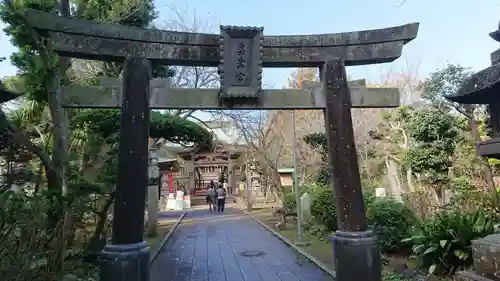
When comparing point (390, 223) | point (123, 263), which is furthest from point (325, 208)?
point (123, 263)

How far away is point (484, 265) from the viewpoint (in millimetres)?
5254

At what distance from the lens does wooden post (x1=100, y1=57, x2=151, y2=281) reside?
17.0ft

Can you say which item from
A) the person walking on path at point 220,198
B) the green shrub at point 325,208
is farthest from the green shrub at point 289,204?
the person walking on path at point 220,198

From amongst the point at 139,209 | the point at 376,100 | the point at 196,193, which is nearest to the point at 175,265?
the point at 139,209

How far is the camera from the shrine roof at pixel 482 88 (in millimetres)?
5387

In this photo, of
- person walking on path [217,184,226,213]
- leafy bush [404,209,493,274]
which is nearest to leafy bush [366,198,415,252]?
leafy bush [404,209,493,274]

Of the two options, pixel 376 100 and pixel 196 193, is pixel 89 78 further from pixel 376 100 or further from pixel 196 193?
pixel 196 193

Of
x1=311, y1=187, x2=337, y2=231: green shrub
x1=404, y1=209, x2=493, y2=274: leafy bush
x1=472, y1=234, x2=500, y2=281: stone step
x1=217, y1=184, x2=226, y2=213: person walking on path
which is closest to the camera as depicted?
x1=472, y1=234, x2=500, y2=281: stone step

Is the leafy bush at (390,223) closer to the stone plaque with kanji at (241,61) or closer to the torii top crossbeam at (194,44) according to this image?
the torii top crossbeam at (194,44)

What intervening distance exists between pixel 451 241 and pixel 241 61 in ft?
16.5

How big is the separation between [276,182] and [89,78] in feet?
30.7

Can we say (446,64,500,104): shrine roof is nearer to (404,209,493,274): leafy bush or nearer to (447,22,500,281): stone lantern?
(447,22,500,281): stone lantern

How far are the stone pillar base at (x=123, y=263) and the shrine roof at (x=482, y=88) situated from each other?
574 cm

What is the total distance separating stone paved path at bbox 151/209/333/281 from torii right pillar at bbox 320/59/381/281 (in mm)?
1886
